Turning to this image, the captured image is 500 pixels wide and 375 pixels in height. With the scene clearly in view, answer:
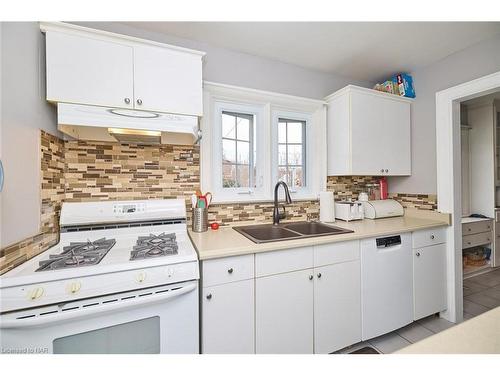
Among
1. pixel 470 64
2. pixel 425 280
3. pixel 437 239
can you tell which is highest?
pixel 470 64

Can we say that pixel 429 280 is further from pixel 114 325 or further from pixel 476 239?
pixel 114 325

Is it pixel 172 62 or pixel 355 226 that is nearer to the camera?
pixel 172 62

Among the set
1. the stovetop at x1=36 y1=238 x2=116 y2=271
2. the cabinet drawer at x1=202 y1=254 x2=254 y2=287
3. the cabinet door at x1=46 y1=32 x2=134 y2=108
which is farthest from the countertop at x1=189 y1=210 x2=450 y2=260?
the cabinet door at x1=46 y1=32 x2=134 y2=108

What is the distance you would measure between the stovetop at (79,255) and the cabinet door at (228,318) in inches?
22.7

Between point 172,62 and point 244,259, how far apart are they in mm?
1281

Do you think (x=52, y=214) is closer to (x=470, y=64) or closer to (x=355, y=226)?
(x=355, y=226)

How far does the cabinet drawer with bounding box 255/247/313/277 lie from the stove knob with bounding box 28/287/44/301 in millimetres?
962

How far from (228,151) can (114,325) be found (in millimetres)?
1407

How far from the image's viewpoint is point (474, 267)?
117 inches

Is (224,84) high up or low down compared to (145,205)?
up

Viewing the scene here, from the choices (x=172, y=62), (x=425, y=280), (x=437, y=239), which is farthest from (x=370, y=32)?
(x=425, y=280)

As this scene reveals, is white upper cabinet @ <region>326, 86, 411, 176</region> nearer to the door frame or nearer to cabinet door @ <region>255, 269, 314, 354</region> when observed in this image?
the door frame

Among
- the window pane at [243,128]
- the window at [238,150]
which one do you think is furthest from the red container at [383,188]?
the window pane at [243,128]

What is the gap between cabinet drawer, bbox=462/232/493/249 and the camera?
2.77 meters
